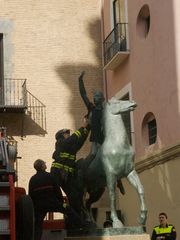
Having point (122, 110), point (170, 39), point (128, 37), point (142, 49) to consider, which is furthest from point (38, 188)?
point (128, 37)

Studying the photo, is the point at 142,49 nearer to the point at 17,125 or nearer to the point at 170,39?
the point at 170,39

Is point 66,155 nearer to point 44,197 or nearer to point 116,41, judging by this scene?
point 44,197

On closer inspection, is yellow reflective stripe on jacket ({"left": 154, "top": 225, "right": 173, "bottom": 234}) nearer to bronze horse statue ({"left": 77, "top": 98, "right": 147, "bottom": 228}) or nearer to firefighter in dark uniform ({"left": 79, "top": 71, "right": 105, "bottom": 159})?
bronze horse statue ({"left": 77, "top": 98, "right": 147, "bottom": 228})

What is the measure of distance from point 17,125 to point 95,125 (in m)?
12.8

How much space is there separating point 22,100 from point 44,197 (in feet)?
40.2

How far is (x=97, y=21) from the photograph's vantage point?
80.4 ft

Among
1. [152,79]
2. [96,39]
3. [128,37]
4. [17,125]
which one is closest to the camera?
[152,79]

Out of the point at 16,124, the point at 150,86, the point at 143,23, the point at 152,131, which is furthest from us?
the point at 16,124

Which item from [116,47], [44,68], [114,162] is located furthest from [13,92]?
[114,162]

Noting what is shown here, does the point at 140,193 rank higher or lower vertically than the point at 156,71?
lower

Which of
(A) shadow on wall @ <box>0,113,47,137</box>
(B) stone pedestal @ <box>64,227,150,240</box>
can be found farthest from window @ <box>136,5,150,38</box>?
(B) stone pedestal @ <box>64,227,150,240</box>

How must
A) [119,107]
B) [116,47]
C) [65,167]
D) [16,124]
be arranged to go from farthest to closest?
[16,124], [116,47], [65,167], [119,107]

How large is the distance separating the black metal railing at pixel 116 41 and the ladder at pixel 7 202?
1284cm

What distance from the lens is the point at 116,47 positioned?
851 inches
